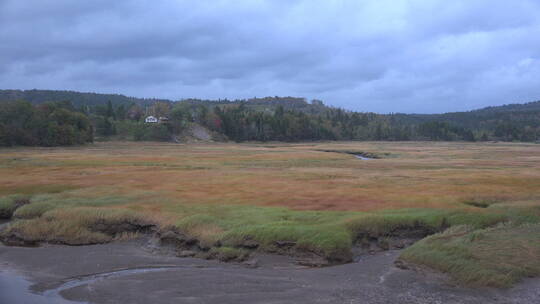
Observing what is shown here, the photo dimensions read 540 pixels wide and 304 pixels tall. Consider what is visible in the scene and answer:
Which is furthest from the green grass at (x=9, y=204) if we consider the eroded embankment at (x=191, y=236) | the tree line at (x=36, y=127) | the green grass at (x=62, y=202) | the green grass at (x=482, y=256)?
the tree line at (x=36, y=127)

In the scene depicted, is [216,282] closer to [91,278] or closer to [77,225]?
[91,278]

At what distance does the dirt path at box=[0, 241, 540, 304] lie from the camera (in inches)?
701

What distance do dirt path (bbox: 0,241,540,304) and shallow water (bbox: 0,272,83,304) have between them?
0.04 meters

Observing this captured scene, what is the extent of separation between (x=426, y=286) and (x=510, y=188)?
1135 inches

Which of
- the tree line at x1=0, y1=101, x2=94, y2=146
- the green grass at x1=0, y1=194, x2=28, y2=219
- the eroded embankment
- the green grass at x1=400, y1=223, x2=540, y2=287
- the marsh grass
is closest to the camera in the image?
the green grass at x1=400, y1=223, x2=540, y2=287

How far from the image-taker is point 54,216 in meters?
29.9

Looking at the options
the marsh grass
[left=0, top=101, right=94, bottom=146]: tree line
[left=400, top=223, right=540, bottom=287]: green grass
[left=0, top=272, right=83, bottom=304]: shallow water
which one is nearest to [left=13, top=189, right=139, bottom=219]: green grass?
the marsh grass

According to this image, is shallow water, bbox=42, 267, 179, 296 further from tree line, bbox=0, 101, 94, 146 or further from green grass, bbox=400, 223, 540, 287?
tree line, bbox=0, 101, 94, 146

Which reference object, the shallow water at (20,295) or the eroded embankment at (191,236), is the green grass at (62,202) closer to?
the eroded embankment at (191,236)

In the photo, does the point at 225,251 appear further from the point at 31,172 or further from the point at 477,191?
the point at 31,172

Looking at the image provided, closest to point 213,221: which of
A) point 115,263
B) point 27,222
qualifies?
point 115,263

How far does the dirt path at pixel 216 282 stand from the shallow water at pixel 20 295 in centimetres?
4

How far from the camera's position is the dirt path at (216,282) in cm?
1781

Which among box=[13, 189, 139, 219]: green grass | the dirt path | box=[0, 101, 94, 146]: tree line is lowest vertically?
the dirt path
